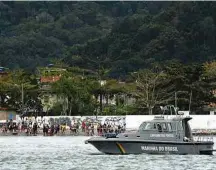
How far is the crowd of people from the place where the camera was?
412 ft

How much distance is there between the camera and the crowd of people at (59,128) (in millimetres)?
125625

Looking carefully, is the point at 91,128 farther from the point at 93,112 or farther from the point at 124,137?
the point at 124,137

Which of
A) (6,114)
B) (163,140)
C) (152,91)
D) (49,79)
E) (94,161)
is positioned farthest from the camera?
(49,79)

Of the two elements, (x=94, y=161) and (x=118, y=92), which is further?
(x=118, y=92)

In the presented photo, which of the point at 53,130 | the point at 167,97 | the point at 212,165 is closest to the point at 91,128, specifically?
the point at 53,130

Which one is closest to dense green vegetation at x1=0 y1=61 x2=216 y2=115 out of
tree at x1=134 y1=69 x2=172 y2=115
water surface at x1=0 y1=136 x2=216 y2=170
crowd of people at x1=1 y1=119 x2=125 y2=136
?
tree at x1=134 y1=69 x2=172 y2=115

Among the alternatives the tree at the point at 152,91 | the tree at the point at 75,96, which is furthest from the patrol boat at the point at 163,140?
the tree at the point at 75,96

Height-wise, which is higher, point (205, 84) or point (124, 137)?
point (205, 84)

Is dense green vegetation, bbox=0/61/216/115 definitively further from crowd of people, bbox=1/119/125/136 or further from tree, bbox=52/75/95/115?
crowd of people, bbox=1/119/125/136

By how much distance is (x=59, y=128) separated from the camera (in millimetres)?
129125

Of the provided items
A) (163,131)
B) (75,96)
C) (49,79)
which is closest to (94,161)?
(163,131)

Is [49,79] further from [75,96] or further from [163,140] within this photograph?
[163,140]

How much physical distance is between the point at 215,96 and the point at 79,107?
2006 centimetres

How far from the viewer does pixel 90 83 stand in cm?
15525
